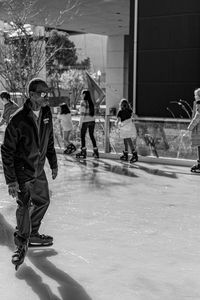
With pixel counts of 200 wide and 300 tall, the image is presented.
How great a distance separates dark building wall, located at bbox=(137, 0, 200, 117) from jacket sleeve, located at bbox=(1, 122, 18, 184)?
1128cm

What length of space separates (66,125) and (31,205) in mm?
8702

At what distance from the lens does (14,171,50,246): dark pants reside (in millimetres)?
4977

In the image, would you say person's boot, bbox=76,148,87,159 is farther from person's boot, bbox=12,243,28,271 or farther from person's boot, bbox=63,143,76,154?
person's boot, bbox=12,243,28,271

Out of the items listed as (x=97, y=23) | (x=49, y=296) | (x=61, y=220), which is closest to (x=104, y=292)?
(x=49, y=296)

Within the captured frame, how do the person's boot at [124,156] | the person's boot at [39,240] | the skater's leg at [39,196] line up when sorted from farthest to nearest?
the person's boot at [124,156] < the person's boot at [39,240] < the skater's leg at [39,196]

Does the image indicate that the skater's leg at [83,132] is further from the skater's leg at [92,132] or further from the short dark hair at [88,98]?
the short dark hair at [88,98]

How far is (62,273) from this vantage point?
16.0ft

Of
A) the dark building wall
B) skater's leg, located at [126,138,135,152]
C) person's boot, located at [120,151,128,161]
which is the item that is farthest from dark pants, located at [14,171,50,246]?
the dark building wall

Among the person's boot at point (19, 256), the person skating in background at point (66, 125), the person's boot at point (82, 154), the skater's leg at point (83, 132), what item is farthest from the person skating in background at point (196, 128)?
the person's boot at point (19, 256)

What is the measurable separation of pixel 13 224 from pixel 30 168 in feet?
6.39

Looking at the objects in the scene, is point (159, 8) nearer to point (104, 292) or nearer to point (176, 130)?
point (176, 130)

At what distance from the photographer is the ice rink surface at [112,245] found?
176 inches

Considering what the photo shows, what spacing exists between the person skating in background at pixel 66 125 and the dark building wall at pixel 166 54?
10.2 feet

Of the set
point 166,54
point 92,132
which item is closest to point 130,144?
point 92,132
